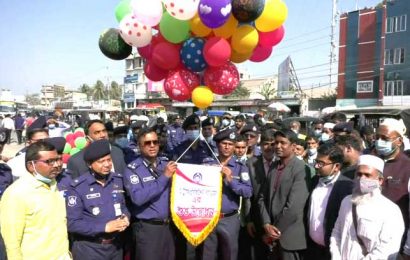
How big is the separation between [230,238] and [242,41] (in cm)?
222

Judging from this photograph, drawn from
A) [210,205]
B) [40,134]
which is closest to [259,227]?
[210,205]

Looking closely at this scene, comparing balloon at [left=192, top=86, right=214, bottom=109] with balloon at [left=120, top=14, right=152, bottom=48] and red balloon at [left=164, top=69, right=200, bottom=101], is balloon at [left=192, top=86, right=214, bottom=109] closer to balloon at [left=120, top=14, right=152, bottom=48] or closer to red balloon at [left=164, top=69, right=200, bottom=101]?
red balloon at [left=164, top=69, right=200, bottom=101]

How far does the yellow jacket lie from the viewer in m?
2.50

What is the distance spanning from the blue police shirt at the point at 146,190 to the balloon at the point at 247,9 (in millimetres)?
1849

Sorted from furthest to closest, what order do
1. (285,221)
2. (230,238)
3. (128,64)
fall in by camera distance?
(128,64), (230,238), (285,221)

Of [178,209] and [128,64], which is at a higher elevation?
[128,64]

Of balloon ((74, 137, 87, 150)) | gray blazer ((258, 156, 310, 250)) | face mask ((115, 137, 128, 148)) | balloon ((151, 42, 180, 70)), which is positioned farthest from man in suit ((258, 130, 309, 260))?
face mask ((115, 137, 128, 148))

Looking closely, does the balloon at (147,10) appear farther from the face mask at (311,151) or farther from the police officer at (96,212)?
the face mask at (311,151)

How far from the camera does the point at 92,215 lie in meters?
3.09

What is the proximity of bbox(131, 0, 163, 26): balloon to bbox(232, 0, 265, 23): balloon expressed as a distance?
0.92 m

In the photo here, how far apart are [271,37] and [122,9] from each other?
6.32ft

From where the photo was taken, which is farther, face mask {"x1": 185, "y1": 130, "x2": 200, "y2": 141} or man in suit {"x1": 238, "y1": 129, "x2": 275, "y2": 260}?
face mask {"x1": 185, "y1": 130, "x2": 200, "y2": 141}

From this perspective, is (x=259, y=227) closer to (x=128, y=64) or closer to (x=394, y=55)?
(x=394, y=55)

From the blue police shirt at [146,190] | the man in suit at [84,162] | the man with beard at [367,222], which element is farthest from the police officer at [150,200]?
the man with beard at [367,222]
